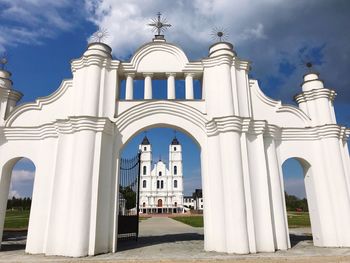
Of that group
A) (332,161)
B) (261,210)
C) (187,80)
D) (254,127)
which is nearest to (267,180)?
(261,210)

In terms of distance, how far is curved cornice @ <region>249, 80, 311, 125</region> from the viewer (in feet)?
41.3

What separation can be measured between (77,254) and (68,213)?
136 cm

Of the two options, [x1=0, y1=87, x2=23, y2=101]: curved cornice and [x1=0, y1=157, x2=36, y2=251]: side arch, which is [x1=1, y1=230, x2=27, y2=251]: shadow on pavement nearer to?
[x1=0, y1=157, x2=36, y2=251]: side arch

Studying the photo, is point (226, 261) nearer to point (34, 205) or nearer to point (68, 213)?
point (68, 213)

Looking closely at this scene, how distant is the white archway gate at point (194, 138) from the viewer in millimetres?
10109

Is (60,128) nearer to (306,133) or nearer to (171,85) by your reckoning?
(171,85)

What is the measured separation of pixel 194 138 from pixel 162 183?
68522mm

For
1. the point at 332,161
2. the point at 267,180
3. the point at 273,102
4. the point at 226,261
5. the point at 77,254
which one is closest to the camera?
the point at 226,261

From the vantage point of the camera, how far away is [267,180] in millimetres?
10914

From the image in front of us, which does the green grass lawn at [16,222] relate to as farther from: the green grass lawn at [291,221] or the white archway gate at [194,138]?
the white archway gate at [194,138]

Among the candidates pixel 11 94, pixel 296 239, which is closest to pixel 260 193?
pixel 296 239

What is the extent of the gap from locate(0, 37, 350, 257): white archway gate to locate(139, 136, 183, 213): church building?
59090mm

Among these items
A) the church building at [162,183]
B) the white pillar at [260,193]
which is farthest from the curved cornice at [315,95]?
the church building at [162,183]

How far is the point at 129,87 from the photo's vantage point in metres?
12.3
